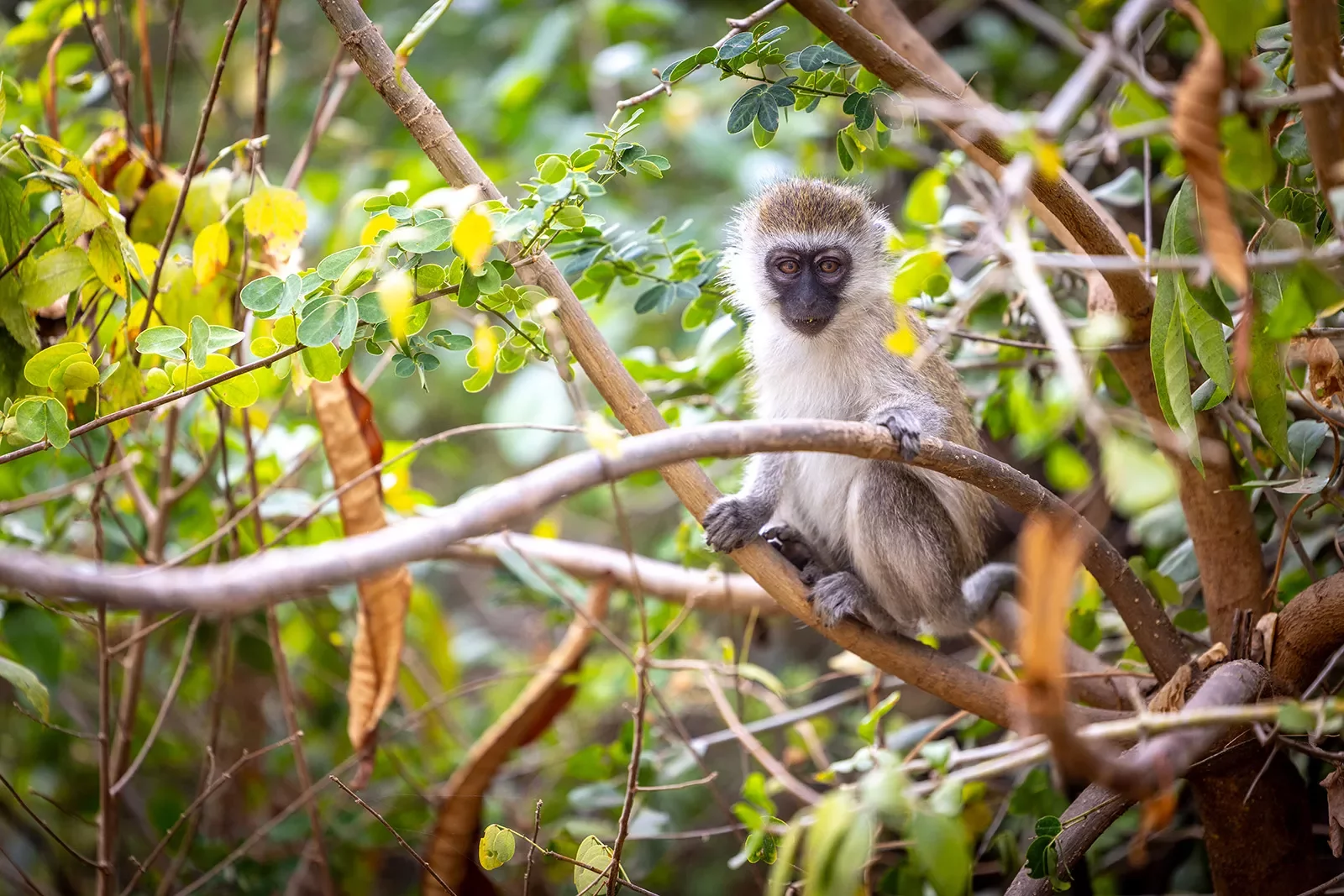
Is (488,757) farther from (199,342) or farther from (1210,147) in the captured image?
(1210,147)

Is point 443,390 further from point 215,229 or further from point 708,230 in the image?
point 215,229

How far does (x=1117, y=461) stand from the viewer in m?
1.28

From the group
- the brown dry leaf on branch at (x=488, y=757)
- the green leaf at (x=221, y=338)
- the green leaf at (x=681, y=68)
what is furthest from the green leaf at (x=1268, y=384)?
the green leaf at (x=221, y=338)

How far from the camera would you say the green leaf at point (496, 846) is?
2266 mm

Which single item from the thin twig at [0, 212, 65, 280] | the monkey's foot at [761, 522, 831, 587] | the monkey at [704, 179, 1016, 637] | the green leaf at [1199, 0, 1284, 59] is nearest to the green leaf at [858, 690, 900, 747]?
the monkey at [704, 179, 1016, 637]

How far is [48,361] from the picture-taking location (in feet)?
7.93

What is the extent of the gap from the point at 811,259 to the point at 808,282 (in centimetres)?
16

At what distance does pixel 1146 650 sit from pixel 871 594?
885mm

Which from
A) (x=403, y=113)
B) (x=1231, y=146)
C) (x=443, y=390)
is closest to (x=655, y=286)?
(x=403, y=113)

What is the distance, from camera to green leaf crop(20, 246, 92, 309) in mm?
2580

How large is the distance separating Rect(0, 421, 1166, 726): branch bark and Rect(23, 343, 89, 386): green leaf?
824mm

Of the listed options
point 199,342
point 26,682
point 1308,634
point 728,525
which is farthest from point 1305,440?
point 26,682

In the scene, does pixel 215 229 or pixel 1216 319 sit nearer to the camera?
pixel 1216 319

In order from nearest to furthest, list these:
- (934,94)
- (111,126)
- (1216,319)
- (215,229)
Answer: (1216,319) < (934,94) < (215,229) < (111,126)
